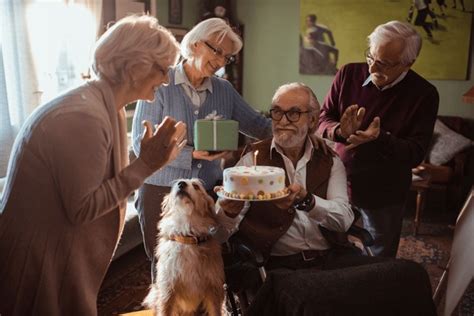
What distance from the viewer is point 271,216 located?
191 cm

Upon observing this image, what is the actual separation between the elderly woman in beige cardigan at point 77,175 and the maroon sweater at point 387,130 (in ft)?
3.65

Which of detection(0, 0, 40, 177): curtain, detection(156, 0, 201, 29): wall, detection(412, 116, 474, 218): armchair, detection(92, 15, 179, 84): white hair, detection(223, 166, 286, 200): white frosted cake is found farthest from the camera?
detection(156, 0, 201, 29): wall

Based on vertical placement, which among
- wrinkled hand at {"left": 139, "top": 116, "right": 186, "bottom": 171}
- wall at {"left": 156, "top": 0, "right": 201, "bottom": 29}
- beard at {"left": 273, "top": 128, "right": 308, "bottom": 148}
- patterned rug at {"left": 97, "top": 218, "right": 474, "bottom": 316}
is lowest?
patterned rug at {"left": 97, "top": 218, "right": 474, "bottom": 316}

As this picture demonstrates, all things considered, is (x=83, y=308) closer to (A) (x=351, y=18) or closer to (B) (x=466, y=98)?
(B) (x=466, y=98)

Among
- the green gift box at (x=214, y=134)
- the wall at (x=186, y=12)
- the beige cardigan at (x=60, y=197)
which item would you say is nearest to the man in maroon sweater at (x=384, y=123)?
the green gift box at (x=214, y=134)

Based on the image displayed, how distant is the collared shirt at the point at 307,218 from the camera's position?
1.86 m

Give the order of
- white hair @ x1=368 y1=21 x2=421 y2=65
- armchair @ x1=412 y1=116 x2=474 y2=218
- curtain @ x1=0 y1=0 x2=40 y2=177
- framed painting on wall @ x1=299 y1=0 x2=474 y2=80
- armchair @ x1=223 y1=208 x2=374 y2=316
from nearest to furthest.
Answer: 1. armchair @ x1=223 y1=208 x2=374 y2=316
2. white hair @ x1=368 y1=21 x2=421 y2=65
3. curtain @ x1=0 y1=0 x2=40 y2=177
4. armchair @ x1=412 y1=116 x2=474 y2=218
5. framed painting on wall @ x1=299 y1=0 x2=474 y2=80

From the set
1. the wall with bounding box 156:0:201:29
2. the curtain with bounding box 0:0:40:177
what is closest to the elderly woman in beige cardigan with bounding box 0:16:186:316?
the curtain with bounding box 0:0:40:177

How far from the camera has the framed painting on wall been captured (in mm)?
4684

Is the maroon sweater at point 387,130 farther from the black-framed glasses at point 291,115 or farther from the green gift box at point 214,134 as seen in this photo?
the green gift box at point 214,134

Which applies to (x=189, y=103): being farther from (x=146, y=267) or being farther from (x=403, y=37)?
(x=146, y=267)

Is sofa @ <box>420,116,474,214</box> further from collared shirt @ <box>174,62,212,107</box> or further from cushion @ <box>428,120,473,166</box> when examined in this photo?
collared shirt @ <box>174,62,212,107</box>

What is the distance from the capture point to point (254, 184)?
1526 millimetres

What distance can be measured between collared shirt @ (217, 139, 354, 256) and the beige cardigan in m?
0.65
